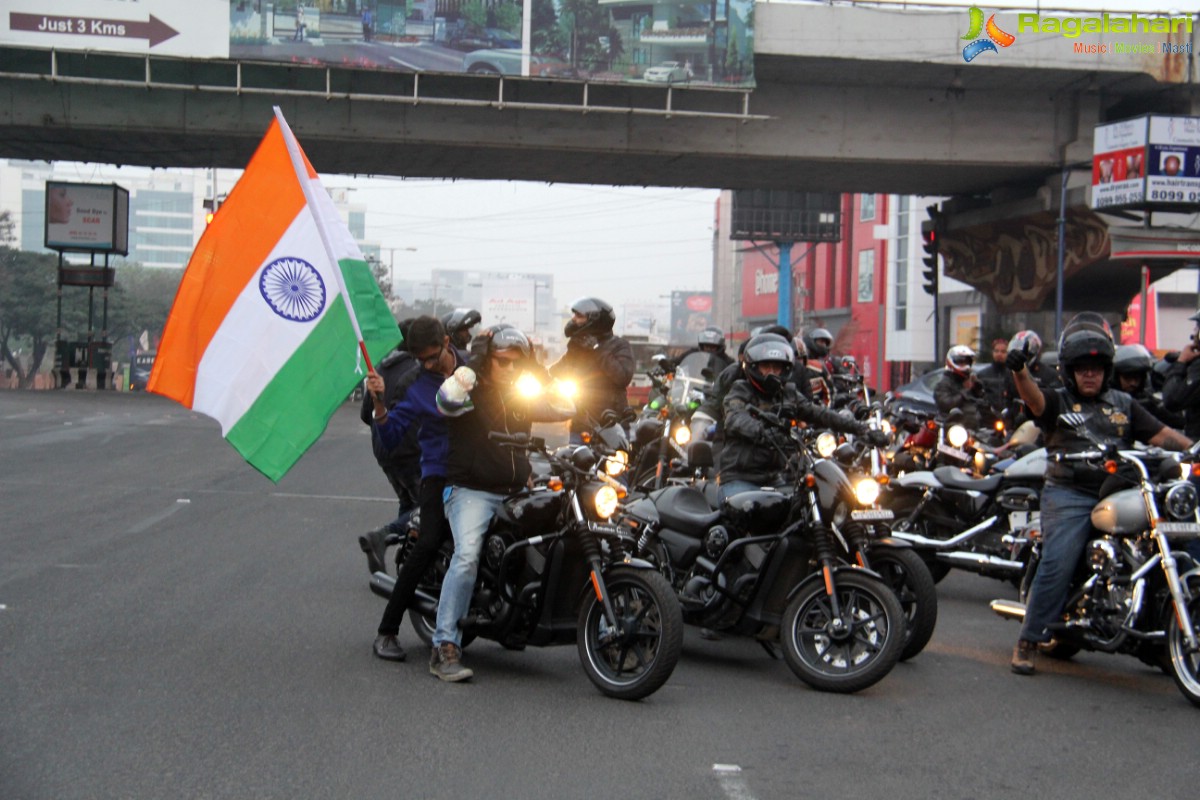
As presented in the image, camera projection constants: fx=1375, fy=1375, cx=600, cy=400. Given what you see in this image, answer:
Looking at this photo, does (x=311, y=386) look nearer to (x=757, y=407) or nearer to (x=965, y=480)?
(x=757, y=407)

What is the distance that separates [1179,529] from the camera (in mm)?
6438

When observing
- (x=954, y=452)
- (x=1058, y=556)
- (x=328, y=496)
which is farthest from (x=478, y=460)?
(x=328, y=496)

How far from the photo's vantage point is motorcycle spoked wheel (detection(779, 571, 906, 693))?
6340mm

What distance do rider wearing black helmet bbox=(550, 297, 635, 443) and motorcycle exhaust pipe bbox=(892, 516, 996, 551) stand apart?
7.84 feet

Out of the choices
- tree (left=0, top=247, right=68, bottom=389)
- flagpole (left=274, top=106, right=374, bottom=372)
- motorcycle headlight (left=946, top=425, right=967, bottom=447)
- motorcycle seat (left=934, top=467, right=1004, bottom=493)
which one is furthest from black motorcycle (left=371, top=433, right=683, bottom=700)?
tree (left=0, top=247, right=68, bottom=389)

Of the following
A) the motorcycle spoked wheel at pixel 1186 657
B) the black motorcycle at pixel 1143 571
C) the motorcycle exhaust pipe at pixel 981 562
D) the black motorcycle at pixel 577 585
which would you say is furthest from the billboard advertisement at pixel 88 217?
the motorcycle spoked wheel at pixel 1186 657

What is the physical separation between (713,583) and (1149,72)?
26.7m

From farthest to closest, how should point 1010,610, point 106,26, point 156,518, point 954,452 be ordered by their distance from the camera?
point 106,26 → point 156,518 → point 954,452 → point 1010,610

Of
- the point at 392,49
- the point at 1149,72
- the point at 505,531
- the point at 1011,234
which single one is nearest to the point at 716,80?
the point at 392,49

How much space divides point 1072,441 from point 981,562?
2.15 m

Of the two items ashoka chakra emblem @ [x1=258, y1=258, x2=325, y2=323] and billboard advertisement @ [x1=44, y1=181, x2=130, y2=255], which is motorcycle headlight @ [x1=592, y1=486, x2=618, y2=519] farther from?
billboard advertisement @ [x1=44, y1=181, x2=130, y2=255]

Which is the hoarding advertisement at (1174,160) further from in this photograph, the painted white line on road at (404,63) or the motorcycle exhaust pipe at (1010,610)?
the motorcycle exhaust pipe at (1010,610)

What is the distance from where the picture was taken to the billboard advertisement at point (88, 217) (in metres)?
44.4

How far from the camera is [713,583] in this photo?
711 cm
